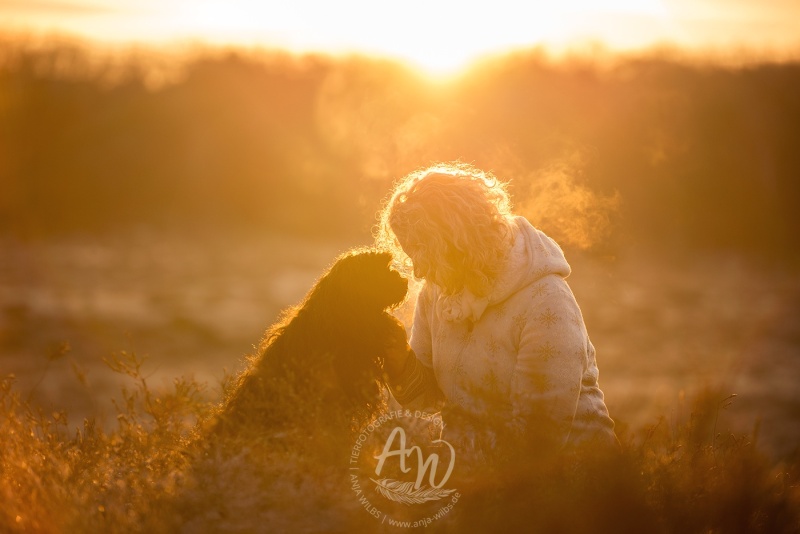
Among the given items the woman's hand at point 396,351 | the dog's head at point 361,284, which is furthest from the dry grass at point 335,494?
the dog's head at point 361,284

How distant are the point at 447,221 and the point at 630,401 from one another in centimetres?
783

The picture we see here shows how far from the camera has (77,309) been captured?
18.2 metres

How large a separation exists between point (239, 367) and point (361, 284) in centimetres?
782

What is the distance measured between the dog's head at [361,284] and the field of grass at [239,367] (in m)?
0.88

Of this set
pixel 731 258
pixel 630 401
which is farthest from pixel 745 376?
pixel 731 258

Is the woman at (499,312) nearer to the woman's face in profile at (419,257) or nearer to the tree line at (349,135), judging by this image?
the woman's face in profile at (419,257)

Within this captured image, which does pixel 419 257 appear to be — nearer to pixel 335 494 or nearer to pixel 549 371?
pixel 549 371

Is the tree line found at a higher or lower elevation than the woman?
higher

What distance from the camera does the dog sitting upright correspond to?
4.12 metres

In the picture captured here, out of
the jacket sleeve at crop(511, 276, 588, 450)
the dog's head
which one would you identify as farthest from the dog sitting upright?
the jacket sleeve at crop(511, 276, 588, 450)

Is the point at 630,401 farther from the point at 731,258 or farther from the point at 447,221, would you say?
the point at 731,258

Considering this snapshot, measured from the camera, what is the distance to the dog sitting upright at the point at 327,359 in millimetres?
4117

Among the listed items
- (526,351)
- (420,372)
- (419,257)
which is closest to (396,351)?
(420,372)

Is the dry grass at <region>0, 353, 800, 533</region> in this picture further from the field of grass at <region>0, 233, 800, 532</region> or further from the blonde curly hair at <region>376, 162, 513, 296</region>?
the blonde curly hair at <region>376, 162, 513, 296</region>
